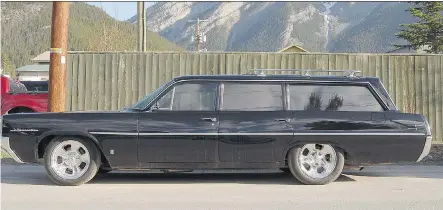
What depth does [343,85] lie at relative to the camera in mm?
8336

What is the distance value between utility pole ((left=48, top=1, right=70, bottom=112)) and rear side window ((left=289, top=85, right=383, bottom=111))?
4672 millimetres

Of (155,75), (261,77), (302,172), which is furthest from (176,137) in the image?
(155,75)

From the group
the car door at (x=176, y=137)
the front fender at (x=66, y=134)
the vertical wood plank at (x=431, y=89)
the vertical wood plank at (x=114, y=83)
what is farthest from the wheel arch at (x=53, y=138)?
the vertical wood plank at (x=431, y=89)

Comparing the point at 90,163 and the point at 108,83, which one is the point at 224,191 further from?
the point at 108,83

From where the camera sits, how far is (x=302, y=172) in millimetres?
8047

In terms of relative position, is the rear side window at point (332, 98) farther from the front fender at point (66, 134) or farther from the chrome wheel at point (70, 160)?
the chrome wheel at point (70, 160)

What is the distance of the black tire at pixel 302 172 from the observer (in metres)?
8.03

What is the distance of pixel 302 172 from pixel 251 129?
0.94 meters

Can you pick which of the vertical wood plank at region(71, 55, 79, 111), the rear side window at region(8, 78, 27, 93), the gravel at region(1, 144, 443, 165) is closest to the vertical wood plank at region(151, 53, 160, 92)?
the vertical wood plank at region(71, 55, 79, 111)

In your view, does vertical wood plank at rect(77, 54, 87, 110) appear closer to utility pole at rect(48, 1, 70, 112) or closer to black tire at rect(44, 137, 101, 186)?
utility pole at rect(48, 1, 70, 112)

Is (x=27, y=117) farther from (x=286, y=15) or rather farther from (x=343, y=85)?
(x=286, y=15)

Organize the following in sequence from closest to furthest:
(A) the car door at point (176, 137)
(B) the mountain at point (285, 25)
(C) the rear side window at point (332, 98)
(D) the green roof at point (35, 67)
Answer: (A) the car door at point (176, 137) < (C) the rear side window at point (332, 98) < (D) the green roof at point (35, 67) < (B) the mountain at point (285, 25)

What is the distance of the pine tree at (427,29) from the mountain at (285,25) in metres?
65.7

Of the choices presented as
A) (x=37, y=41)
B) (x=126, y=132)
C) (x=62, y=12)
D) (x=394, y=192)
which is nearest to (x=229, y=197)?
(x=126, y=132)
